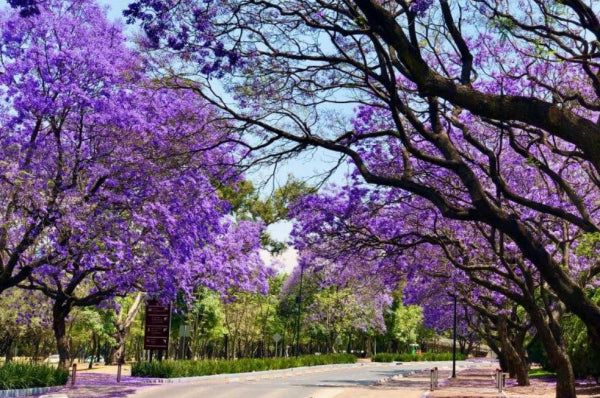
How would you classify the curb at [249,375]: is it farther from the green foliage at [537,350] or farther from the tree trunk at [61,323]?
the green foliage at [537,350]

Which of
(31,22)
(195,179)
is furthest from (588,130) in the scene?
(31,22)

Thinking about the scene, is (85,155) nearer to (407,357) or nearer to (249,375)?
(249,375)

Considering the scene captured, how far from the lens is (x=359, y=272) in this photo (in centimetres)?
2853

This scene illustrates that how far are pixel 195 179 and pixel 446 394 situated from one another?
12.9m

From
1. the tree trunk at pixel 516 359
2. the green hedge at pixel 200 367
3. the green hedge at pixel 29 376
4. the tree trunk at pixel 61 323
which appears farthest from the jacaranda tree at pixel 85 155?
the tree trunk at pixel 516 359

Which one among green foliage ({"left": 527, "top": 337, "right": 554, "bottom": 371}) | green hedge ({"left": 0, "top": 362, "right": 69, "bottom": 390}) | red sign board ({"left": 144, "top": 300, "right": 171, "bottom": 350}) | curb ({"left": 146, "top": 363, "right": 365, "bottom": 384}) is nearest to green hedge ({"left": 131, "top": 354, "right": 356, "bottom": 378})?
curb ({"left": 146, "top": 363, "right": 365, "bottom": 384})

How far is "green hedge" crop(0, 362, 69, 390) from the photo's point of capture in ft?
63.0

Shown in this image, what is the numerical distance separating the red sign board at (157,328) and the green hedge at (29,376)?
5.76 metres

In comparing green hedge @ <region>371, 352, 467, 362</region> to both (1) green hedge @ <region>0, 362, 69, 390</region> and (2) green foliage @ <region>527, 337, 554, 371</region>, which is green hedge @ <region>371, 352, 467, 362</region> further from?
(1) green hedge @ <region>0, 362, 69, 390</region>

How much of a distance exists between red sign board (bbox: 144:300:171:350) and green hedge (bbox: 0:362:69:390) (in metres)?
5.76

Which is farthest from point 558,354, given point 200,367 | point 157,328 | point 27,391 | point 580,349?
point 200,367

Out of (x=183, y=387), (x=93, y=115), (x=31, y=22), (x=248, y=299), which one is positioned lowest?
(x=183, y=387)

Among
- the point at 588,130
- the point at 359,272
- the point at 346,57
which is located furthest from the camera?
the point at 359,272

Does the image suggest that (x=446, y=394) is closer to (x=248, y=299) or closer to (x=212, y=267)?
(x=212, y=267)
